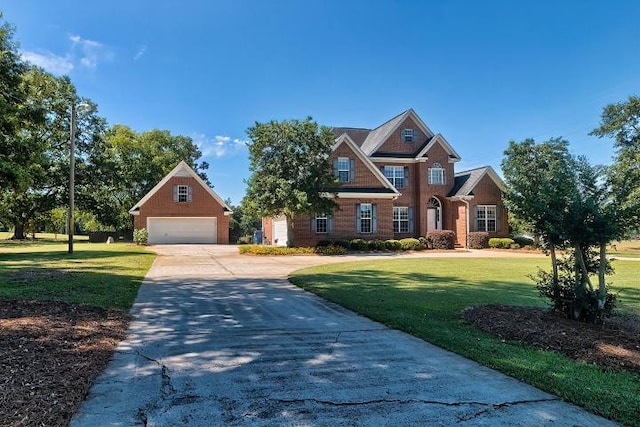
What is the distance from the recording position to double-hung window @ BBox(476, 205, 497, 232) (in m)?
30.6

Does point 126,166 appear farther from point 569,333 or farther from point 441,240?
point 569,333

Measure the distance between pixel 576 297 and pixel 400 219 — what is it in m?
24.6

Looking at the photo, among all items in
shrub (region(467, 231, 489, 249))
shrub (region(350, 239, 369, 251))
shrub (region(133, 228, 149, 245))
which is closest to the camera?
shrub (region(350, 239, 369, 251))

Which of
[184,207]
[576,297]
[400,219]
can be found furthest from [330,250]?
[576,297]

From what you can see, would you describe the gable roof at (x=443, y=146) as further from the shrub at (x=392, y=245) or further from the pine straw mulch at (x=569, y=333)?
the pine straw mulch at (x=569, y=333)

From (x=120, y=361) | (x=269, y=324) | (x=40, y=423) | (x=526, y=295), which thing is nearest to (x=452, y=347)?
(x=269, y=324)

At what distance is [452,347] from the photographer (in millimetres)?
5258

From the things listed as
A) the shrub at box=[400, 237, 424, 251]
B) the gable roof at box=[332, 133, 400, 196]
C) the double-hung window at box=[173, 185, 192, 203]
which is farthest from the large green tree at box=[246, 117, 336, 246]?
the double-hung window at box=[173, 185, 192, 203]

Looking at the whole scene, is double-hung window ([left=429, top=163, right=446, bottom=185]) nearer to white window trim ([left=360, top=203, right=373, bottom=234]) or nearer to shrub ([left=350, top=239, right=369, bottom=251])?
white window trim ([left=360, top=203, right=373, bottom=234])

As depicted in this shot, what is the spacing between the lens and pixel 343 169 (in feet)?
92.2

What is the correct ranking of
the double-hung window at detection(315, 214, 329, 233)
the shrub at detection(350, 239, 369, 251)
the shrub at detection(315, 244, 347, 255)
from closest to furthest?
the shrub at detection(315, 244, 347, 255) → the shrub at detection(350, 239, 369, 251) → the double-hung window at detection(315, 214, 329, 233)

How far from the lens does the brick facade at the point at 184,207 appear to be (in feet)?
109

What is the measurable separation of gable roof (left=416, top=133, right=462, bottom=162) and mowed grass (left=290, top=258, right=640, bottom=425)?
16.5m

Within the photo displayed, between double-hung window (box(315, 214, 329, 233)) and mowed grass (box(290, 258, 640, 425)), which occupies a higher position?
double-hung window (box(315, 214, 329, 233))
